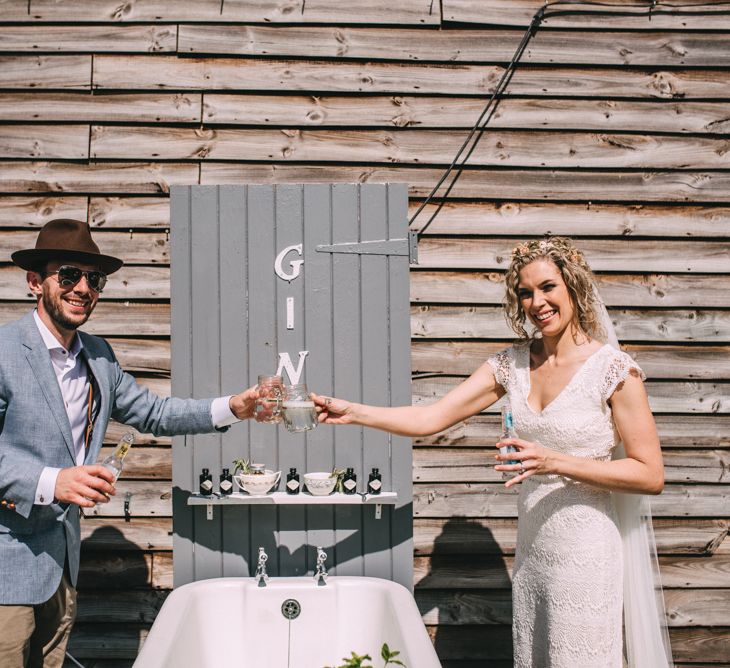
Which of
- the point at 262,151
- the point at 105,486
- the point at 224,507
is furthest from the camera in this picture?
the point at 262,151

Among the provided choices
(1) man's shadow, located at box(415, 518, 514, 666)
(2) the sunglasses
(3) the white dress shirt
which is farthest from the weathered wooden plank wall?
(2) the sunglasses

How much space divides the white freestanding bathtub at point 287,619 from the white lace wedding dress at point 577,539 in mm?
621

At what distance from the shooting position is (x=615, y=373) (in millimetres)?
2115

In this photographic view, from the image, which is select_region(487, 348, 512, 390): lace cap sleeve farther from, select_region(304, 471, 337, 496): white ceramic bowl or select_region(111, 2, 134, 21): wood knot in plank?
select_region(111, 2, 134, 21): wood knot in plank

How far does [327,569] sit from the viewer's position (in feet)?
9.66

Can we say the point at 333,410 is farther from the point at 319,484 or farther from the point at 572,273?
the point at 572,273

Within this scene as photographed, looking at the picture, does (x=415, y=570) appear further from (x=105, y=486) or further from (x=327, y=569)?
(x=105, y=486)

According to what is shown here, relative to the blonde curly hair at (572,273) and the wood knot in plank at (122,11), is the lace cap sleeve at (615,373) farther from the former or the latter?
the wood knot in plank at (122,11)

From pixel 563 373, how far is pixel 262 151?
1884mm

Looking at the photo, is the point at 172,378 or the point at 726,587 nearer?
the point at 172,378

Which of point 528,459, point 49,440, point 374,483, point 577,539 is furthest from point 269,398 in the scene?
point 577,539

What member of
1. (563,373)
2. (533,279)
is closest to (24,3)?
(533,279)

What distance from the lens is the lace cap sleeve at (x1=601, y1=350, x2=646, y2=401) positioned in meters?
2.10

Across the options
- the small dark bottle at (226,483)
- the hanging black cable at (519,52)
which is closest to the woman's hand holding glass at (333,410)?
the small dark bottle at (226,483)
